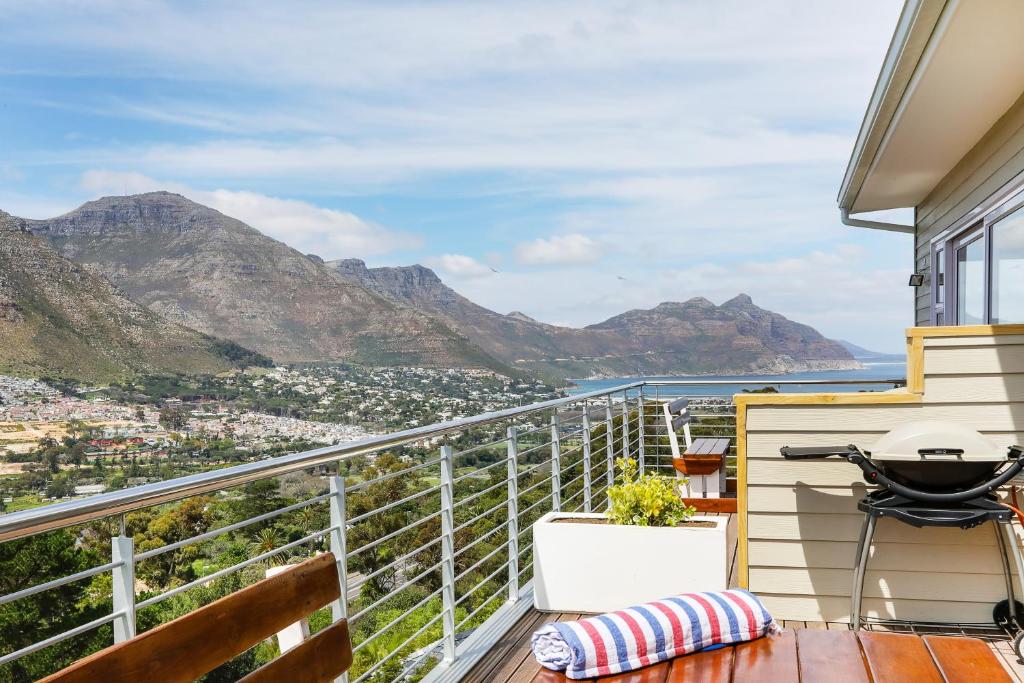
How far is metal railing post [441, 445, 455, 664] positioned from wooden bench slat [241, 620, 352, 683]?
61.6 inches

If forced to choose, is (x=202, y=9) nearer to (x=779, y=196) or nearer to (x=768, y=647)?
(x=779, y=196)

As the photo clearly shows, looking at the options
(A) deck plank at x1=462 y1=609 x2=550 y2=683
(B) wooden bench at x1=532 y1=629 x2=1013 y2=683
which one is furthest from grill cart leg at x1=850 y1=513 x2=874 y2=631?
(B) wooden bench at x1=532 y1=629 x2=1013 y2=683

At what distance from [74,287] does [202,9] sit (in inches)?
720

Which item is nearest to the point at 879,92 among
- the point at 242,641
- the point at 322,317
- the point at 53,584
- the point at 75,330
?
the point at 242,641

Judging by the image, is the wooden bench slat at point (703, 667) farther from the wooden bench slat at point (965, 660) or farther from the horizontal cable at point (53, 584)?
the horizontal cable at point (53, 584)

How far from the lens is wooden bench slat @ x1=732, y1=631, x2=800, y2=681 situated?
6.14 ft

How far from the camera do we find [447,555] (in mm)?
3574

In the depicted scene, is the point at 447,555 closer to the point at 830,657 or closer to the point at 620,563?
the point at 620,563

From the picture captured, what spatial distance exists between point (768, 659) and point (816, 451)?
1939 millimetres

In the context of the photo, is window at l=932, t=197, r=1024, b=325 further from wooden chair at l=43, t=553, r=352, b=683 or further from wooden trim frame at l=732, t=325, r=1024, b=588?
wooden chair at l=43, t=553, r=352, b=683

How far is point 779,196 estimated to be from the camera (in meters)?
51.2

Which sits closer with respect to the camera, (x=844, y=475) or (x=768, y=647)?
(x=768, y=647)

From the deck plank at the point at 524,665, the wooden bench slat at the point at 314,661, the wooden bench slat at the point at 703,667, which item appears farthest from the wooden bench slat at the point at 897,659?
the deck plank at the point at 524,665

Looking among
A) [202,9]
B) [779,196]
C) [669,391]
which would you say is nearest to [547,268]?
[779,196]
